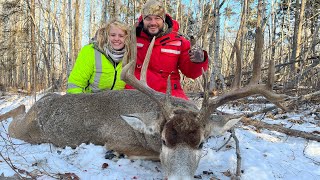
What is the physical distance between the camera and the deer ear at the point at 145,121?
3.68 metres

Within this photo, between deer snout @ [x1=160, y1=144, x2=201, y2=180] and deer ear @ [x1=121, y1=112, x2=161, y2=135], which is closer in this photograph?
deer snout @ [x1=160, y1=144, x2=201, y2=180]

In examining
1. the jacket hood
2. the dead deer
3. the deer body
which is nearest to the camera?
the dead deer

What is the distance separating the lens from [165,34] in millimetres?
6027

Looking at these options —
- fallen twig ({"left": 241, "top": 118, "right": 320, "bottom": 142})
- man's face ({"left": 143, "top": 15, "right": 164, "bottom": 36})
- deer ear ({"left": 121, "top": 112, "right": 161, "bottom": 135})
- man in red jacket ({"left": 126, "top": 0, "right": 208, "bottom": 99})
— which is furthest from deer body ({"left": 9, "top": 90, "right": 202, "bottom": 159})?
fallen twig ({"left": 241, "top": 118, "right": 320, "bottom": 142})

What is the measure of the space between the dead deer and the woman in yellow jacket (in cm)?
86

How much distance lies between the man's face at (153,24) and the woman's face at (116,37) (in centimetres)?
45

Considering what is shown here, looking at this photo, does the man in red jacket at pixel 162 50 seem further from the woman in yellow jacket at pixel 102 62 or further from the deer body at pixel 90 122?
the deer body at pixel 90 122

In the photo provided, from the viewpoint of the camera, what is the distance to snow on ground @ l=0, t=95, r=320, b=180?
3.41 m

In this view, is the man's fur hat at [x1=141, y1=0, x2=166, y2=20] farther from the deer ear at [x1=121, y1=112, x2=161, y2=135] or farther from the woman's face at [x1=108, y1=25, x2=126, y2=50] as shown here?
the deer ear at [x1=121, y1=112, x2=161, y2=135]

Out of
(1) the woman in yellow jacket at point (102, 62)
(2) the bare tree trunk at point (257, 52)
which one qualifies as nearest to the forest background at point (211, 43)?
(2) the bare tree trunk at point (257, 52)

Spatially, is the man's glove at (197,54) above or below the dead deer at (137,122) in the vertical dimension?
above

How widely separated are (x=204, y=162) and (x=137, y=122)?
985 millimetres

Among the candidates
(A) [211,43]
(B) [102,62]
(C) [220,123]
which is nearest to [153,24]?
(B) [102,62]

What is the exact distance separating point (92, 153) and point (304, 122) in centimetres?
416
